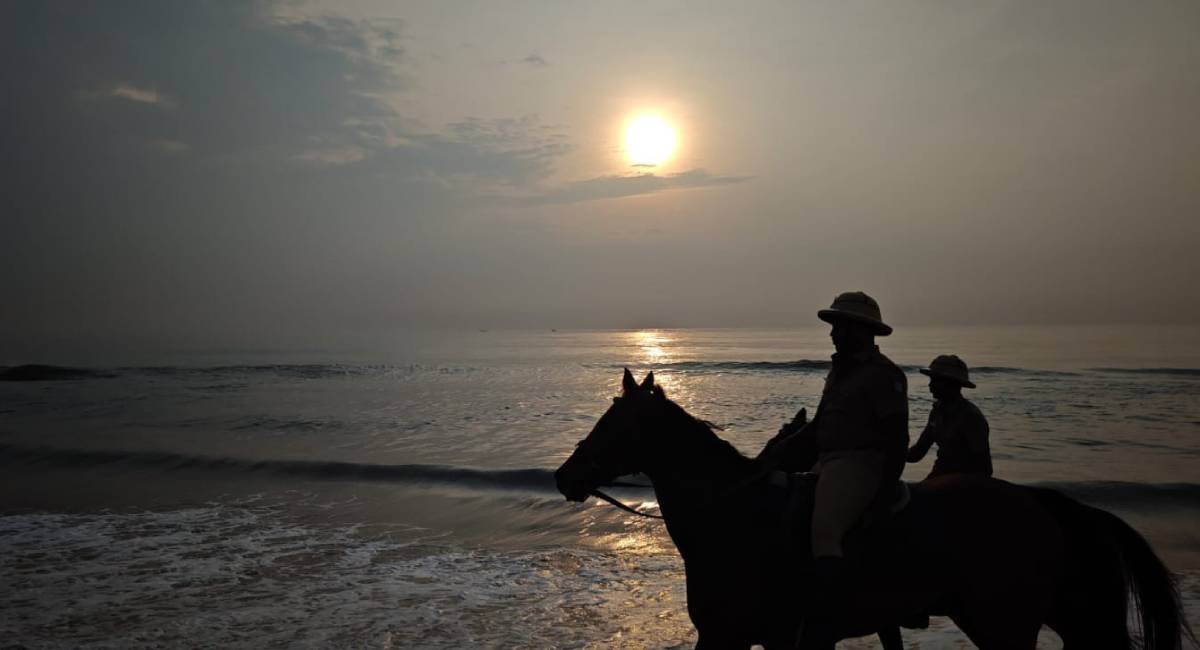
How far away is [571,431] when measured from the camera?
72.8 ft

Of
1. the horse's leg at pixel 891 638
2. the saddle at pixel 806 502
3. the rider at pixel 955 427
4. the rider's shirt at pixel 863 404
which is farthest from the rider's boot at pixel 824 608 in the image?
the rider at pixel 955 427

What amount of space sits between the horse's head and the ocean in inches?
108

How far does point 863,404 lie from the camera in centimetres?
407

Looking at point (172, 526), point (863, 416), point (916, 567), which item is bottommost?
point (172, 526)

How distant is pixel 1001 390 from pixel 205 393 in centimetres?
3657

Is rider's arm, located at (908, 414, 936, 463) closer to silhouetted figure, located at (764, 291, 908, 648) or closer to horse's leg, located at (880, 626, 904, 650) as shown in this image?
horse's leg, located at (880, 626, 904, 650)

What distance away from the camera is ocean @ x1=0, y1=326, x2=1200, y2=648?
7125 millimetres

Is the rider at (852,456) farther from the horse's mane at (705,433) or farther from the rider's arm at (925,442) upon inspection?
the rider's arm at (925,442)

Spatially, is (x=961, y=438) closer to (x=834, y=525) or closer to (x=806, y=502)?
(x=806, y=502)

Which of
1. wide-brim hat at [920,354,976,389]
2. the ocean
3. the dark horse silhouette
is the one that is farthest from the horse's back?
the ocean

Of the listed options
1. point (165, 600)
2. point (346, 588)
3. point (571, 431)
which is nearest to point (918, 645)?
point (346, 588)

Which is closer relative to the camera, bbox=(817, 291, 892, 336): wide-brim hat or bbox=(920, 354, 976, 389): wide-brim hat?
bbox=(817, 291, 892, 336): wide-brim hat

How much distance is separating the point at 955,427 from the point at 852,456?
2.56 metres

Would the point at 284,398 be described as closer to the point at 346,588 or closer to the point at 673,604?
the point at 346,588
